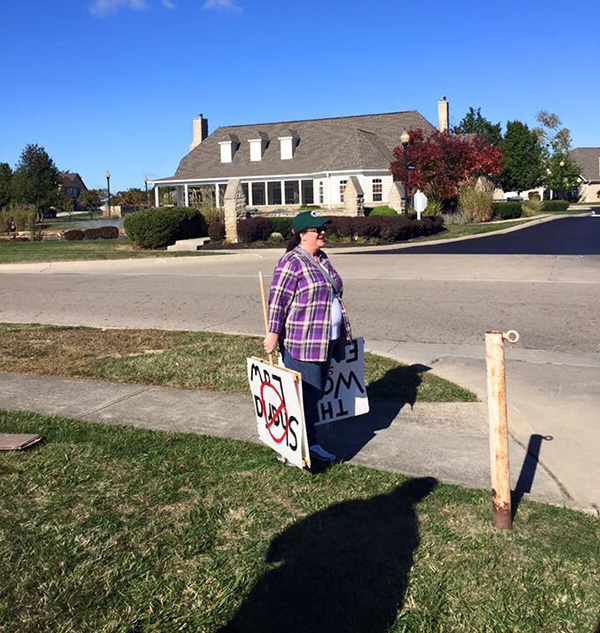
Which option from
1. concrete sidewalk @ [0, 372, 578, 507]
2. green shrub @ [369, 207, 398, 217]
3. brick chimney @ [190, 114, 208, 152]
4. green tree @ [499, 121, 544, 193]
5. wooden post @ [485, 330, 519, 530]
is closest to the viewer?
wooden post @ [485, 330, 519, 530]

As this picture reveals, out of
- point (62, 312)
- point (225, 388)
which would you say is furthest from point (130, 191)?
point (225, 388)

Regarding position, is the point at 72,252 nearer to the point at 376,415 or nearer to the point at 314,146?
the point at 376,415

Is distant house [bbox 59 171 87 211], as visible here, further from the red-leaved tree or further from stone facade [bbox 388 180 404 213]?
the red-leaved tree

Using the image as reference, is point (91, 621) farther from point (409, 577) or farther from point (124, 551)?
point (409, 577)

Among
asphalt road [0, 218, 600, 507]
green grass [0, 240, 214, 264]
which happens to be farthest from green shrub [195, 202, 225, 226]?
asphalt road [0, 218, 600, 507]

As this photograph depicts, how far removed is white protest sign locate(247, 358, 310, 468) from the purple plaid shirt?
0.25m

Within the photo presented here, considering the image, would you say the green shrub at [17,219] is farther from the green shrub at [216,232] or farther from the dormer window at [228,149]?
the dormer window at [228,149]

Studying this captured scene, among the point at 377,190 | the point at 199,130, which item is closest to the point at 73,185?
the point at 199,130

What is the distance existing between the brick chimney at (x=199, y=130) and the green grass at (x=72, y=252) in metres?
27.9

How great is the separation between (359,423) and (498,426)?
201cm

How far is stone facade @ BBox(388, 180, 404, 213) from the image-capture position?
3991cm

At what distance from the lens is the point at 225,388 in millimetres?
6727

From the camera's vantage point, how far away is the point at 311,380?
185 inches

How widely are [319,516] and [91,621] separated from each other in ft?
4.64
